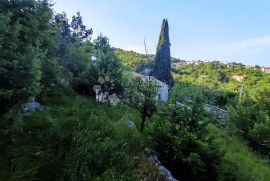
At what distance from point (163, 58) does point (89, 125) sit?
27110mm

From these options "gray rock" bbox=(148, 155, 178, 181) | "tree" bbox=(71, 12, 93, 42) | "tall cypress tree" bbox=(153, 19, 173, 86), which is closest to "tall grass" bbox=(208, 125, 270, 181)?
"gray rock" bbox=(148, 155, 178, 181)

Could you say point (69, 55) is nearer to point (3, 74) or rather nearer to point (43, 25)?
point (43, 25)

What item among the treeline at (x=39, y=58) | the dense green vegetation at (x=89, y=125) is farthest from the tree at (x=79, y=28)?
the dense green vegetation at (x=89, y=125)

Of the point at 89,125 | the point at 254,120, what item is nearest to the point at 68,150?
the point at 89,125

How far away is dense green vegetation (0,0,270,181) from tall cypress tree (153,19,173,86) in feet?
61.2

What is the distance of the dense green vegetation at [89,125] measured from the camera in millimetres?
4977

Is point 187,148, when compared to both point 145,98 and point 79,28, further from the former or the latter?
point 79,28

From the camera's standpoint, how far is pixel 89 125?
7305mm

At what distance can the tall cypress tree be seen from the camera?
109ft

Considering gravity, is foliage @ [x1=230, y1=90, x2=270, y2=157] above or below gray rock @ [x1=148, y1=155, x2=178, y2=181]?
below

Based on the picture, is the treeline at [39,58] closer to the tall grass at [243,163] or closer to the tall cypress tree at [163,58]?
the tall grass at [243,163]

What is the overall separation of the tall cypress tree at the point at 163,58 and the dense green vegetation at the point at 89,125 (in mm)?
18652

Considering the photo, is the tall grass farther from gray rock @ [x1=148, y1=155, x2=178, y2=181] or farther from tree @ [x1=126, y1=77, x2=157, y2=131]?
tree @ [x1=126, y1=77, x2=157, y2=131]

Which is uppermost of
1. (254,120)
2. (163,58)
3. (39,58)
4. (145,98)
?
(39,58)
